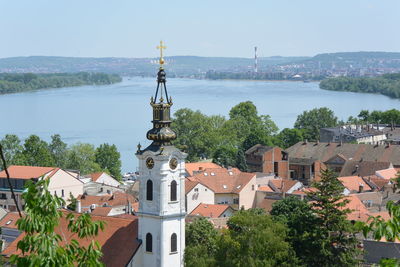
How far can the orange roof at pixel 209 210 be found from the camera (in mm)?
37569

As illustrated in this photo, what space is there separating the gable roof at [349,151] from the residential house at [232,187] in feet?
48.8

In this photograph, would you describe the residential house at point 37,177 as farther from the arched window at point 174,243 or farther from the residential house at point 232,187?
the arched window at point 174,243

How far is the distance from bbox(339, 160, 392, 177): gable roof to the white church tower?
3134 centimetres

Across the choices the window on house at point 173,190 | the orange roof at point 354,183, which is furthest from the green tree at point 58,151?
the window on house at point 173,190

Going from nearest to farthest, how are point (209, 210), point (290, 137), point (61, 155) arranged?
point (209, 210), point (61, 155), point (290, 137)

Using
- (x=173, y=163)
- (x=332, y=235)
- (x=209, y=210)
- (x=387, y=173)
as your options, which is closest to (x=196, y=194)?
(x=209, y=210)

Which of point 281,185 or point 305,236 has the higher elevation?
point 305,236

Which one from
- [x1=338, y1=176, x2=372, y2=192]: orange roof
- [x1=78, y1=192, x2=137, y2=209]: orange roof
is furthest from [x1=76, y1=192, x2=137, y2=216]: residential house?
[x1=338, y1=176, x2=372, y2=192]: orange roof

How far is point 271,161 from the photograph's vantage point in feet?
185

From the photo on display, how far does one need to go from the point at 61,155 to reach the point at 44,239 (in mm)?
54233

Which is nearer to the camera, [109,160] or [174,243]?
[174,243]

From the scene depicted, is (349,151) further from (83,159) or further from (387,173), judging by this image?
(83,159)

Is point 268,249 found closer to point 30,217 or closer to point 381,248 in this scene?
point 381,248

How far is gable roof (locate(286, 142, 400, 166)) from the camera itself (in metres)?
58.4
